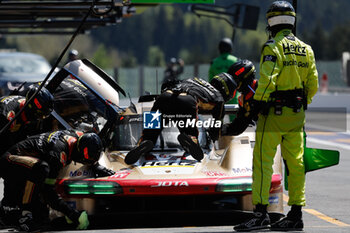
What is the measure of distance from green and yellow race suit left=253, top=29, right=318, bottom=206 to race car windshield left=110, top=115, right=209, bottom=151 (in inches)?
59.7

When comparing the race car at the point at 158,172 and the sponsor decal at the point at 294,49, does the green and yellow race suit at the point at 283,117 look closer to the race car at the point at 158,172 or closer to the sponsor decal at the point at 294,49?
the sponsor decal at the point at 294,49

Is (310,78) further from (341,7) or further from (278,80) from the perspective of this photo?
(341,7)

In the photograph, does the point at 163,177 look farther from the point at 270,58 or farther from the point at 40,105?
the point at 270,58

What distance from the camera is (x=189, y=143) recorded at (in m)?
8.11

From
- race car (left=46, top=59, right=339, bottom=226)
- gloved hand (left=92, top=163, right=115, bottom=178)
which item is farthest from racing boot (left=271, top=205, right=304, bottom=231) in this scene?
gloved hand (left=92, top=163, right=115, bottom=178)

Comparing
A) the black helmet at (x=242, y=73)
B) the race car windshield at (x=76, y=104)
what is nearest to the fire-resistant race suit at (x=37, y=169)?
the race car windshield at (x=76, y=104)

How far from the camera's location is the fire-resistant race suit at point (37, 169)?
750cm

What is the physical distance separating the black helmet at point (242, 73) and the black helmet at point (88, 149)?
1513 millimetres

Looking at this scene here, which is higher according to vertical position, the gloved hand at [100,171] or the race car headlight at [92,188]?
the gloved hand at [100,171]

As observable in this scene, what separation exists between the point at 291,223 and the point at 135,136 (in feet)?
7.46

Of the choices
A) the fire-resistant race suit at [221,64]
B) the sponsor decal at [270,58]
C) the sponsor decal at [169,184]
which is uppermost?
the sponsor decal at [270,58]

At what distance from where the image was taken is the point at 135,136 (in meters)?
8.98

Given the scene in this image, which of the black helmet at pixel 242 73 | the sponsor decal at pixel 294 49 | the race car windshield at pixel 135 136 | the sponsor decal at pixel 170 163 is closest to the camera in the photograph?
the sponsor decal at pixel 294 49

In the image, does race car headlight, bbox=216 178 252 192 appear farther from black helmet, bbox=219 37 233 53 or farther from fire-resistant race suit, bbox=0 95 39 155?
black helmet, bbox=219 37 233 53
